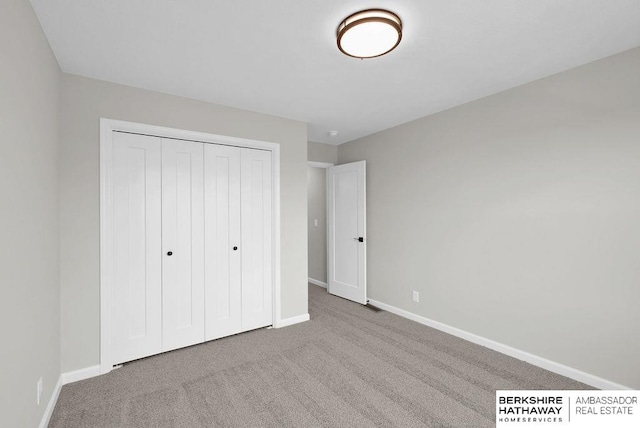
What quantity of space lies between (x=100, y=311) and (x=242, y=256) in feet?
4.37

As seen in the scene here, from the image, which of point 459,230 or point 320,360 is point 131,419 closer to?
point 320,360

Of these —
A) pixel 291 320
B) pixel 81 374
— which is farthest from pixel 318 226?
pixel 81 374

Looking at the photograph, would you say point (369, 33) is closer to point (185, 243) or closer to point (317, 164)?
point (185, 243)

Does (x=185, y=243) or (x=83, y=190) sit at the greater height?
(x=83, y=190)

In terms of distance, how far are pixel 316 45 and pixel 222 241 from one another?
2123 mm

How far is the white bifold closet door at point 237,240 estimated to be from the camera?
3.09 m

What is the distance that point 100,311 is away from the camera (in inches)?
97.8

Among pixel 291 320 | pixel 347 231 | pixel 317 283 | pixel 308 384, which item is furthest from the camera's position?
pixel 317 283

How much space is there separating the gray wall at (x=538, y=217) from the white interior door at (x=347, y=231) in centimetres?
68

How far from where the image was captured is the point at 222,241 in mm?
3154

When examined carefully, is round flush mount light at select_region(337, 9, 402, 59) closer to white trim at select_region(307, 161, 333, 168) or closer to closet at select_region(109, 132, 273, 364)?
closet at select_region(109, 132, 273, 364)

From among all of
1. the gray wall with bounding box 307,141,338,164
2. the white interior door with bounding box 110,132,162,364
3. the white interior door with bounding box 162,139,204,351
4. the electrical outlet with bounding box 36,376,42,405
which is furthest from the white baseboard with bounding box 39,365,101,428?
the gray wall with bounding box 307,141,338,164

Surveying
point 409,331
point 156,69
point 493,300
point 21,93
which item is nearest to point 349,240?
point 409,331

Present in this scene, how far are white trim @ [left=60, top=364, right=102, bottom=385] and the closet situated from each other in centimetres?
14
